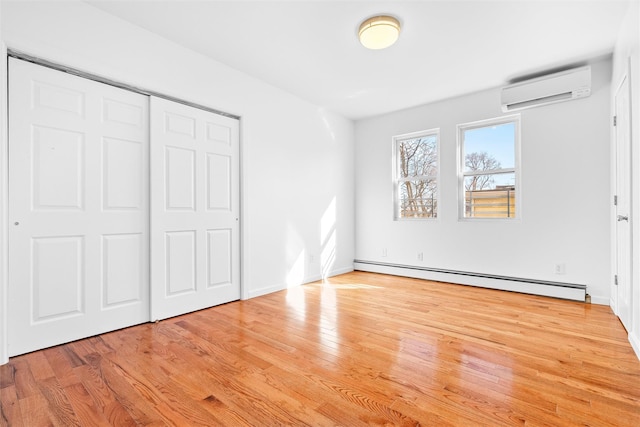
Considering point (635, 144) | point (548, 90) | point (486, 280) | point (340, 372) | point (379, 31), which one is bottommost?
point (340, 372)

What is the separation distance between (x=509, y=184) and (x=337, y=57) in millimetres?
→ 2721

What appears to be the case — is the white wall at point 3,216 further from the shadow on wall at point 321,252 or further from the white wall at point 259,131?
the shadow on wall at point 321,252

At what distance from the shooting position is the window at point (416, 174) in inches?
186

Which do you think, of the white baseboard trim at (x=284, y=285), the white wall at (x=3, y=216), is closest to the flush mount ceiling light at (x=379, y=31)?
the white wall at (x=3, y=216)

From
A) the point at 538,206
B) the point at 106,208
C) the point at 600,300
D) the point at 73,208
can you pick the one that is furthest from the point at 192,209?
the point at 600,300

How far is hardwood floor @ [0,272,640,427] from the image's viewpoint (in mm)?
1510

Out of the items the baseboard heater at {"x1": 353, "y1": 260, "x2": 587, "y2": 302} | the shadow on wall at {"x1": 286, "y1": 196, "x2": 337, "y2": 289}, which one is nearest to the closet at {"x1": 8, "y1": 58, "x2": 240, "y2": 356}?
the shadow on wall at {"x1": 286, "y1": 196, "x2": 337, "y2": 289}

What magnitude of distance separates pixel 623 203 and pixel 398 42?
2486mm

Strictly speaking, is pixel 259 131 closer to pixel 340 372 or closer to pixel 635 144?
pixel 340 372

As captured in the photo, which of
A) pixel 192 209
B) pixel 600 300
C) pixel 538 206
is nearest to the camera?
pixel 192 209

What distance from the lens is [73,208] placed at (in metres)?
2.40

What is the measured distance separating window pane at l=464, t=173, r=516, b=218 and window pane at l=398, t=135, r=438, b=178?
58cm

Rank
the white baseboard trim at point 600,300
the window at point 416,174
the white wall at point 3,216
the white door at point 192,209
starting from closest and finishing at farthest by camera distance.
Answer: the white wall at point 3,216 → the white door at point 192,209 → the white baseboard trim at point 600,300 → the window at point 416,174

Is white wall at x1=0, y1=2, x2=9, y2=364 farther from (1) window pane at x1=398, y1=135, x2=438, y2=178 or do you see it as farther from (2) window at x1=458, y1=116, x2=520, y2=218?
(2) window at x1=458, y1=116, x2=520, y2=218
